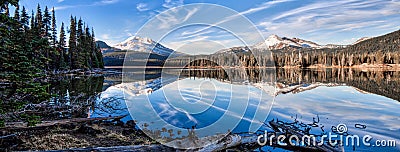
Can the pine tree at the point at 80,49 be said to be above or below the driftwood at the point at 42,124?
above

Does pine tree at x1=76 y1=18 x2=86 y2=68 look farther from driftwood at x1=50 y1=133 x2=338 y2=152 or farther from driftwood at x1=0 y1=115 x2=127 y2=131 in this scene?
driftwood at x1=50 y1=133 x2=338 y2=152

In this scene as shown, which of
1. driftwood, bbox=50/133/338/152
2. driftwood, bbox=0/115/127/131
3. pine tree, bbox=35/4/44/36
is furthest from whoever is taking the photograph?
pine tree, bbox=35/4/44/36

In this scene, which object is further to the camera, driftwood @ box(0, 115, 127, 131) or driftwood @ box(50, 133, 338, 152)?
driftwood @ box(0, 115, 127, 131)

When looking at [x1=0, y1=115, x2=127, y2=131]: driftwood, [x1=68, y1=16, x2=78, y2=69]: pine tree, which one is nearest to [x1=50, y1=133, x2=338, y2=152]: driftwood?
[x1=0, y1=115, x2=127, y2=131]: driftwood

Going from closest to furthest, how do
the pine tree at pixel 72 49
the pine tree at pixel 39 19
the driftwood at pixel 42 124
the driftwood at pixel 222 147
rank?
the driftwood at pixel 222 147 → the driftwood at pixel 42 124 → the pine tree at pixel 39 19 → the pine tree at pixel 72 49

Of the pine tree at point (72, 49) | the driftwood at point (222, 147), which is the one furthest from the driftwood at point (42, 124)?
the pine tree at point (72, 49)

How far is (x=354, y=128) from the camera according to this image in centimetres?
1080

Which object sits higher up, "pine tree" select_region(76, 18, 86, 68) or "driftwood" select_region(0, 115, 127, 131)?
"pine tree" select_region(76, 18, 86, 68)

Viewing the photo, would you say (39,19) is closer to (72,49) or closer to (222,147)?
(72,49)

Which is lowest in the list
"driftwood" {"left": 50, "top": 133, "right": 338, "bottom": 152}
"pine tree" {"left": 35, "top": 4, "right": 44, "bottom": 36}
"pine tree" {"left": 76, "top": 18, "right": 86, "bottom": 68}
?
"driftwood" {"left": 50, "top": 133, "right": 338, "bottom": 152}

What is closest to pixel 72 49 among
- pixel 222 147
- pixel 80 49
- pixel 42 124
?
pixel 80 49

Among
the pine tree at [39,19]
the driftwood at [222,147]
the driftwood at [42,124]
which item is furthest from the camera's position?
the pine tree at [39,19]

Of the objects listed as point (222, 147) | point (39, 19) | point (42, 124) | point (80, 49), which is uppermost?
point (39, 19)

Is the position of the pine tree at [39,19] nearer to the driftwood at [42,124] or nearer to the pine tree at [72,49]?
the pine tree at [72,49]
